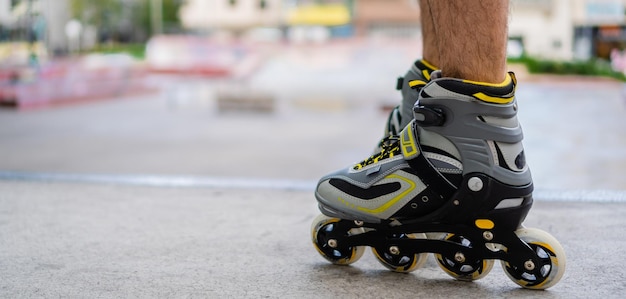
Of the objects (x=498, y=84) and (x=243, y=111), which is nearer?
(x=498, y=84)

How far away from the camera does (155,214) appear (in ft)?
7.53

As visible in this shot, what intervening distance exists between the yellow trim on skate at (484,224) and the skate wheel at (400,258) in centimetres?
14

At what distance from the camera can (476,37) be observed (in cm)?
148

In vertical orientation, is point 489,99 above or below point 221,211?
above

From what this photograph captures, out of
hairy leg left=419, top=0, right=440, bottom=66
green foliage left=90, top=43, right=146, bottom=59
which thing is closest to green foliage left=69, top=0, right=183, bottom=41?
green foliage left=90, top=43, right=146, bottom=59

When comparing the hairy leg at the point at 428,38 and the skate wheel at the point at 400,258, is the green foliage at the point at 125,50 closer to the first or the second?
the hairy leg at the point at 428,38

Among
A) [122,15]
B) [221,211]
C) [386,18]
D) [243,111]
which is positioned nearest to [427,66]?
[221,211]

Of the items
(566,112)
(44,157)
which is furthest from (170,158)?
(566,112)

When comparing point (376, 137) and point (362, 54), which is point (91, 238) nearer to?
point (376, 137)

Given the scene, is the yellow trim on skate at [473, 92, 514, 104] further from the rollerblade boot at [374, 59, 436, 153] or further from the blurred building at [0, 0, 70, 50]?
the blurred building at [0, 0, 70, 50]

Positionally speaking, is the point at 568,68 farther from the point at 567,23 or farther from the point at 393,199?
the point at 567,23

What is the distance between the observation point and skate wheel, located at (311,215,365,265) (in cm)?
163

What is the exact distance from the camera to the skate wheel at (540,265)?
1418mm

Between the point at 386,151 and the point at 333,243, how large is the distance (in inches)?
9.7
